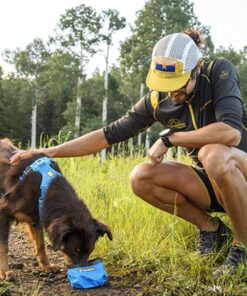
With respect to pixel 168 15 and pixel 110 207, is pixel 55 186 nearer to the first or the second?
pixel 110 207

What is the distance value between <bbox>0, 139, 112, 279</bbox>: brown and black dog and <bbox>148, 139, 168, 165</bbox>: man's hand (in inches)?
28.9

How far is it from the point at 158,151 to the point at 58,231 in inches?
43.9

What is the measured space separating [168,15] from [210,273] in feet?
152

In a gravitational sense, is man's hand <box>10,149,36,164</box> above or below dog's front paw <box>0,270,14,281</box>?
above

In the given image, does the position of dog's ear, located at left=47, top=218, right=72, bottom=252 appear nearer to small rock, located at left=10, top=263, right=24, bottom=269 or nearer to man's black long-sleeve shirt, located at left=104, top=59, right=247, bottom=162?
small rock, located at left=10, top=263, right=24, bottom=269

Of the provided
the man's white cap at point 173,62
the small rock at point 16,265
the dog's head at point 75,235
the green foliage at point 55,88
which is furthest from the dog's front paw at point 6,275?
the green foliage at point 55,88

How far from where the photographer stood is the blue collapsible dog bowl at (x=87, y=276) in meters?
3.70

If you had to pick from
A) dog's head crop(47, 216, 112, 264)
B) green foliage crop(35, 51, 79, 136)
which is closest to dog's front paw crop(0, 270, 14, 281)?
dog's head crop(47, 216, 112, 264)

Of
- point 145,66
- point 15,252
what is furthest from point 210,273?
point 145,66

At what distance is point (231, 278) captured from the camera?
3.62 m

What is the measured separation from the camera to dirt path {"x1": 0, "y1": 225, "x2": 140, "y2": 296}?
3635 mm

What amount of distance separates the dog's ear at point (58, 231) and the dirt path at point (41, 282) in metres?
0.35

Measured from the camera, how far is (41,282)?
3.99 metres

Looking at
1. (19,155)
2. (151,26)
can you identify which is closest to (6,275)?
(19,155)
